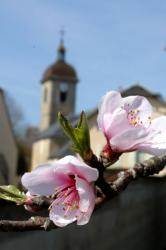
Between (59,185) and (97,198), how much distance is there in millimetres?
64

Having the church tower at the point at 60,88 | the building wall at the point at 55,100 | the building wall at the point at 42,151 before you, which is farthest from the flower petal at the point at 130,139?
the church tower at the point at 60,88

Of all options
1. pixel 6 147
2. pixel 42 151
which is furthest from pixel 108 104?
pixel 42 151

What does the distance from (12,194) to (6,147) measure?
2201 centimetres

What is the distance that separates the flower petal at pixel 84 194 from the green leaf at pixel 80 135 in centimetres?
5

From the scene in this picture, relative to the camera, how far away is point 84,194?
74 cm

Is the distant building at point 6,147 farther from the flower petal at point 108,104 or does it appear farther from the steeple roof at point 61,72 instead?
the steeple roof at point 61,72

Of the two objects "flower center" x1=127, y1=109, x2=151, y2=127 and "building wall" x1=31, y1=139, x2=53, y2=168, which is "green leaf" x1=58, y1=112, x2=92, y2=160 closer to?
"flower center" x1=127, y1=109, x2=151, y2=127

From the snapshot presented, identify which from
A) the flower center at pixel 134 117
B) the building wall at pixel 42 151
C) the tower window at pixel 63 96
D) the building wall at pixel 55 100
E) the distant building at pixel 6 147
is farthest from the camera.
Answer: the tower window at pixel 63 96

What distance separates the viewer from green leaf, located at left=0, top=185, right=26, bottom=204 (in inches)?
33.9

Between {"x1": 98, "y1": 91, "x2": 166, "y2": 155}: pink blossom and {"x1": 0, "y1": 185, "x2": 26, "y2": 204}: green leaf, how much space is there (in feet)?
0.61

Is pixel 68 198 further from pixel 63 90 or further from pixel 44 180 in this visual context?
pixel 63 90

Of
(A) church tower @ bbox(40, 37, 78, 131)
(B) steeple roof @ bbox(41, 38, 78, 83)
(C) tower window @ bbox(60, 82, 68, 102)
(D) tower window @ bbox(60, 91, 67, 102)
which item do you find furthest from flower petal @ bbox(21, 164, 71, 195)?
(D) tower window @ bbox(60, 91, 67, 102)

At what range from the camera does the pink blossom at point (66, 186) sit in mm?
726

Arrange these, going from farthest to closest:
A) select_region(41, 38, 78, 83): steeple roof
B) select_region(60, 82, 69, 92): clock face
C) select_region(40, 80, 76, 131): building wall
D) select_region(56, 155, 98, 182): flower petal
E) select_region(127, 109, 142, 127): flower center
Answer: select_region(60, 82, 69, 92): clock face, select_region(41, 38, 78, 83): steeple roof, select_region(40, 80, 76, 131): building wall, select_region(127, 109, 142, 127): flower center, select_region(56, 155, 98, 182): flower petal
